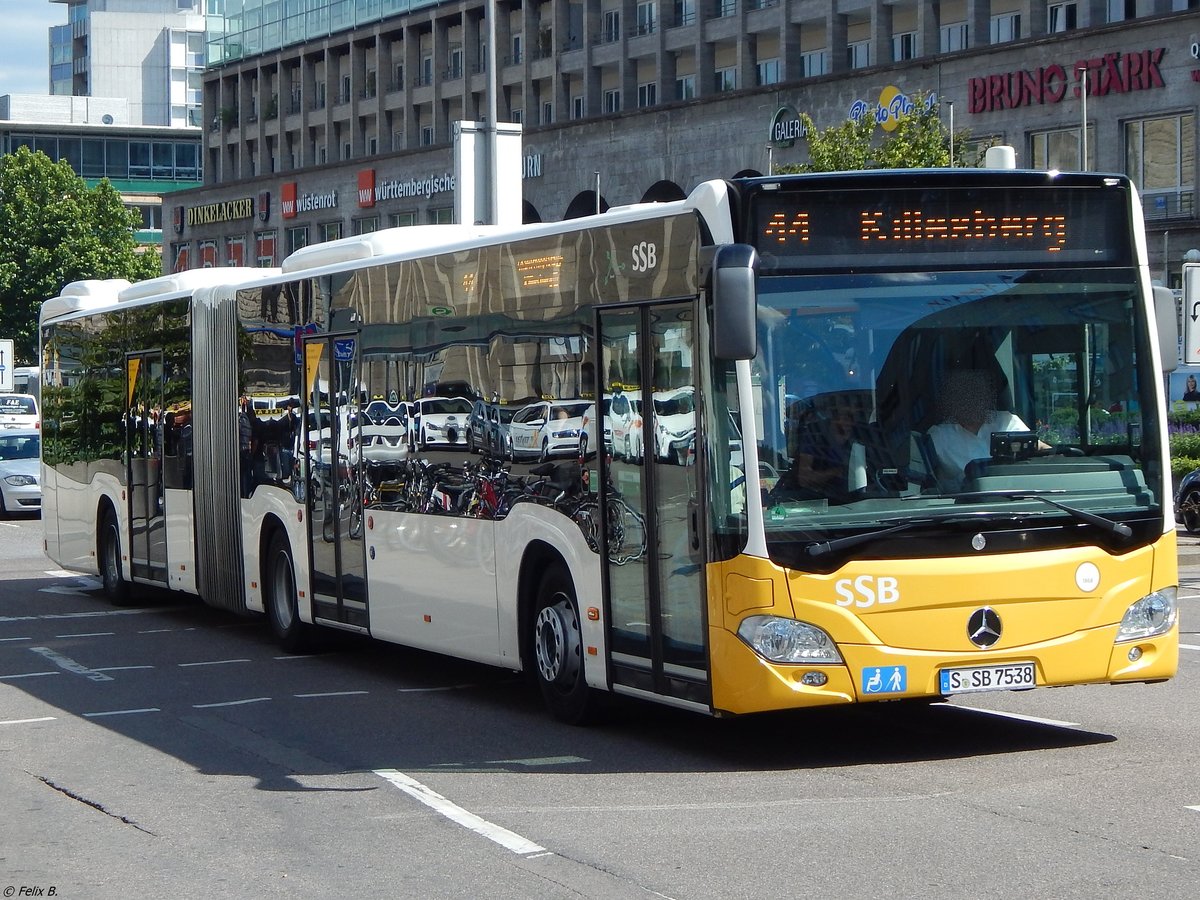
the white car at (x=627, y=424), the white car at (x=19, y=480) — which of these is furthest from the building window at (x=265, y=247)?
the white car at (x=627, y=424)

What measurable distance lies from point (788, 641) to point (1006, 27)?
135 ft

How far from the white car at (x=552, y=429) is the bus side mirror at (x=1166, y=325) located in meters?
2.92

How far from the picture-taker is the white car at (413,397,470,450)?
1159cm

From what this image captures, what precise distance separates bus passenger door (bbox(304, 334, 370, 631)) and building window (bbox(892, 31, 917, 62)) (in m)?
38.3

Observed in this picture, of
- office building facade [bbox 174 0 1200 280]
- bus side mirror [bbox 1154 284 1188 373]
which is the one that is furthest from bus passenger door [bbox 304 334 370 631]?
office building facade [bbox 174 0 1200 280]

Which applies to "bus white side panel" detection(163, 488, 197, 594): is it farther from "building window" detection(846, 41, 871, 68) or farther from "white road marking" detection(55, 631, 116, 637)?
"building window" detection(846, 41, 871, 68)

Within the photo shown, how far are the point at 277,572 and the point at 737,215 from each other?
7.29 meters

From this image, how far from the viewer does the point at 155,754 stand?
9.96 m

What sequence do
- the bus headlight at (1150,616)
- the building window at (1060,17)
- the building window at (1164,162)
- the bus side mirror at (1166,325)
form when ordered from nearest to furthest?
the bus headlight at (1150,616) → the bus side mirror at (1166,325) → the building window at (1164,162) → the building window at (1060,17)

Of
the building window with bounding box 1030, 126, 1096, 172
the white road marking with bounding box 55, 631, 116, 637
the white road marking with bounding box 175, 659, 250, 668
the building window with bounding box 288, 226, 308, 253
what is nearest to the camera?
the white road marking with bounding box 175, 659, 250, 668

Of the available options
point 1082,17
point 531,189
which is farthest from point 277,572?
point 531,189

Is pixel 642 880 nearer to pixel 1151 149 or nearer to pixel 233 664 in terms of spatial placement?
pixel 233 664

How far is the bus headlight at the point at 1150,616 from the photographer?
9258 millimetres

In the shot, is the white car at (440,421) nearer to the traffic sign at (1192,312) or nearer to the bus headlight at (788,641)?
the bus headlight at (788,641)
